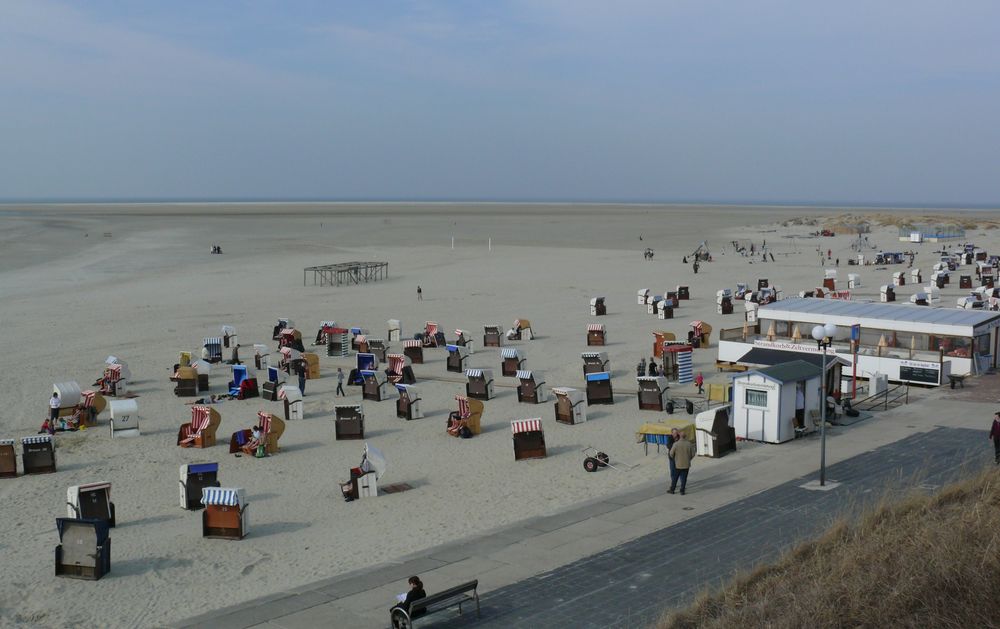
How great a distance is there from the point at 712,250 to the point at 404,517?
6699 centimetres

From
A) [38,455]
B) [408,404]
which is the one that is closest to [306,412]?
[408,404]

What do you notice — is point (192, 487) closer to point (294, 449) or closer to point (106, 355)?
point (294, 449)

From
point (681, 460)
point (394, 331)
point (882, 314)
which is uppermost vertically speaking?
point (882, 314)

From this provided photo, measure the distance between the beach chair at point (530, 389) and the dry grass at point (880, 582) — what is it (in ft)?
40.0

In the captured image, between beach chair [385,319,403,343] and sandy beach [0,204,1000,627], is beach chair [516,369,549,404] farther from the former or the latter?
beach chair [385,319,403,343]

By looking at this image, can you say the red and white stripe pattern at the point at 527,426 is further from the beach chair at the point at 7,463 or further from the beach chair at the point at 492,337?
the beach chair at the point at 492,337

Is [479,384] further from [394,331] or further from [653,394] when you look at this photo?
[394,331]

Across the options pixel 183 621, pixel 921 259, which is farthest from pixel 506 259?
pixel 183 621

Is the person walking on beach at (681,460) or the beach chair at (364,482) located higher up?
the person walking on beach at (681,460)

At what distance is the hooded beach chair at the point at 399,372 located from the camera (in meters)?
25.6

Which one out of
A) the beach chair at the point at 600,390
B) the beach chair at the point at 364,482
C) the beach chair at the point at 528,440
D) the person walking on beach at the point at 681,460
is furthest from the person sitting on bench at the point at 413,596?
the beach chair at the point at 600,390

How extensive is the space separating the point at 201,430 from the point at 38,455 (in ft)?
10.2

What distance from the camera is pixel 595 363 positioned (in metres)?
25.8

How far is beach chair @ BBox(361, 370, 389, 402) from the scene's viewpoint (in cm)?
2381
